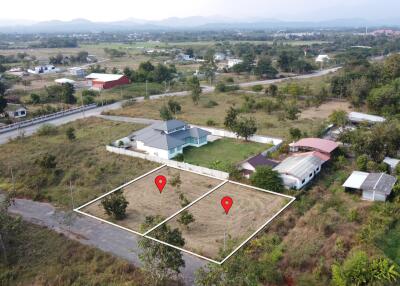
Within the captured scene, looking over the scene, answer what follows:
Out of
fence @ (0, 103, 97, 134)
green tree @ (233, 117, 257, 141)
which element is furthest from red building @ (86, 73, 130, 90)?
green tree @ (233, 117, 257, 141)

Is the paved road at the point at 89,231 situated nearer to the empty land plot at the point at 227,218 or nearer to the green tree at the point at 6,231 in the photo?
the empty land plot at the point at 227,218

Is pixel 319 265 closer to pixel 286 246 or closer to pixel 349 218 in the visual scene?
pixel 286 246

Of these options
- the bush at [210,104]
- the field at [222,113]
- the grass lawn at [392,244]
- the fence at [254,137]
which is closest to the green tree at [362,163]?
the fence at [254,137]

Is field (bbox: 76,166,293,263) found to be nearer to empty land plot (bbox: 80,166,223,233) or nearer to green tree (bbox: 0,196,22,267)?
empty land plot (bbox: 80,166,223,233)

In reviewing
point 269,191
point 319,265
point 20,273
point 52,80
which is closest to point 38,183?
point 20,273

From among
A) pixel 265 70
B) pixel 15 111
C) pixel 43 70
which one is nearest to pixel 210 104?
pixel 15 111
